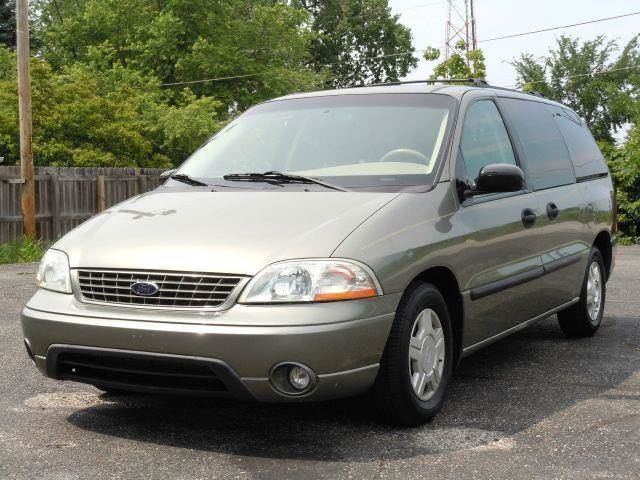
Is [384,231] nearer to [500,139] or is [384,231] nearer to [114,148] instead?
[500,139]

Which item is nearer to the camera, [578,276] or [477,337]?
[477,337]

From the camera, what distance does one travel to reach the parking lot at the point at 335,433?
3.98 m

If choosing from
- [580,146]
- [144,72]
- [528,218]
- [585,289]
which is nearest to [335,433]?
[528,218]

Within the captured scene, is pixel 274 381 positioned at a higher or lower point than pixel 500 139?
lower

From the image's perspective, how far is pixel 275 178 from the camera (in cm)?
503

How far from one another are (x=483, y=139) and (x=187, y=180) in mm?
1752

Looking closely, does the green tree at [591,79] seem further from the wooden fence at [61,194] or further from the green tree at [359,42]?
the wooden fence at [61,194]

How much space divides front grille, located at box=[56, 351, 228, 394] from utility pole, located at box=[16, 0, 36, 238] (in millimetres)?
13698

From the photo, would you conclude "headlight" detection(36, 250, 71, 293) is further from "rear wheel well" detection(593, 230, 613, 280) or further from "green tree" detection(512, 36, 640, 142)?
"green tree" detection(512, 36, 640, 142)

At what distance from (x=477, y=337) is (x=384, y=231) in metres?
1.17

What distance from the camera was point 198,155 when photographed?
Result: 572 cm

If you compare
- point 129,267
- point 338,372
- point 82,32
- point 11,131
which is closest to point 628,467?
point 338,372

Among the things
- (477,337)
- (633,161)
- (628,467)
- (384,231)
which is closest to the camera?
(628,467)

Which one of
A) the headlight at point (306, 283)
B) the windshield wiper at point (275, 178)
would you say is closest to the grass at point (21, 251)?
the windshield wiper at point (275, 178)
